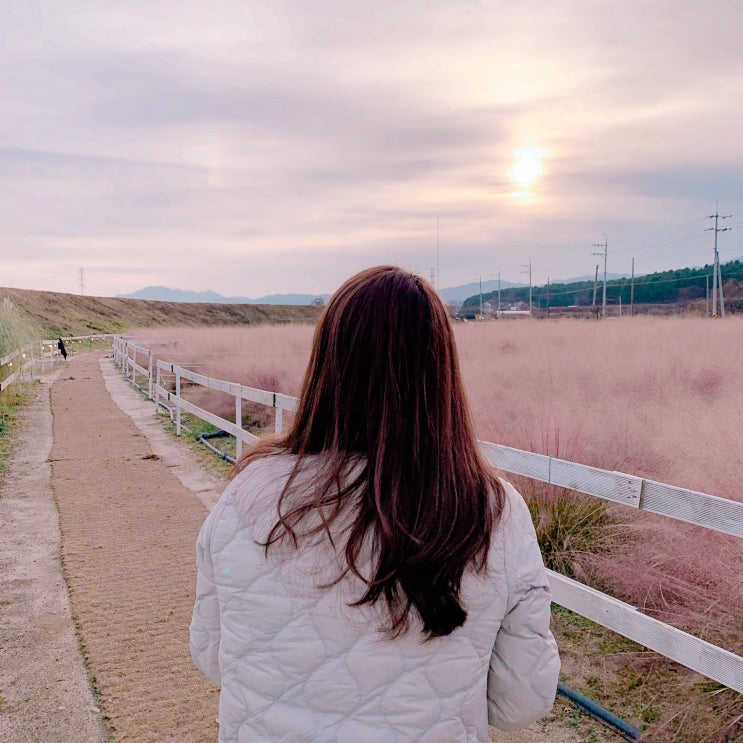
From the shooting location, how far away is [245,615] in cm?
134

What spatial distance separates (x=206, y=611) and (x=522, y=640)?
26.8 inches

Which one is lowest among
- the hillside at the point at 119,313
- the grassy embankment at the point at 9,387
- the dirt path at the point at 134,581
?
the dirt path at the point at 134,581

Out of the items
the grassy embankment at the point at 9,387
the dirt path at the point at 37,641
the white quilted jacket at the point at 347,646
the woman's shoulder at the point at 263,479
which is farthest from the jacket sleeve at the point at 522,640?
the grassy embankment at the point at 9,387

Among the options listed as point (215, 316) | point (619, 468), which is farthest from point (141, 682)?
point (215, 316)

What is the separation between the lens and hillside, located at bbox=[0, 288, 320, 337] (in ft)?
237

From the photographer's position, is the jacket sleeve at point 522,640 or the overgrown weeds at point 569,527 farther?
the overgrown weeds at point 569,527

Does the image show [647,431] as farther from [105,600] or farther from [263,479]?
[263,479]

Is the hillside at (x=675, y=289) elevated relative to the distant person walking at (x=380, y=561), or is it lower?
elevated

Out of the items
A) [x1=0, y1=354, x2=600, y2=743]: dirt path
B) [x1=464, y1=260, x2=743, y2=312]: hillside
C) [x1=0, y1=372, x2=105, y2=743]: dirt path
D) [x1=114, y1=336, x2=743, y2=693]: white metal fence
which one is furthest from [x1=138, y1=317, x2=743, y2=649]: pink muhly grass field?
[x1=464, y1=260, x2=743, y2=312]: hillside

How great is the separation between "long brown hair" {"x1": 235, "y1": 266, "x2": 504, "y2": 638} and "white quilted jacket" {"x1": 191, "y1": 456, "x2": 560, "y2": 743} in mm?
39

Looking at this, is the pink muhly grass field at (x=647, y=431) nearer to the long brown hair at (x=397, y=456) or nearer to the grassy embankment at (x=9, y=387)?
the long brown hair at (x=397, y=456)

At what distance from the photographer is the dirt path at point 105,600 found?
10.5ft

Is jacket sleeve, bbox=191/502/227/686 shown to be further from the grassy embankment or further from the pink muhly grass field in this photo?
the grassy embankment

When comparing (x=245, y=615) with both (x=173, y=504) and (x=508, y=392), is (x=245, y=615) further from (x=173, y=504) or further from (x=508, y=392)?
(x=508, y=392)
